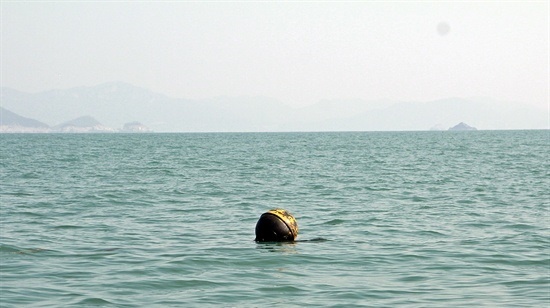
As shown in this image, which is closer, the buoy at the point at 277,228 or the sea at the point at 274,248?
the sea at the point at 274,248

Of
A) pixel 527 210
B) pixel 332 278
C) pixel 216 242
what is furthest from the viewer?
pixel 527 210

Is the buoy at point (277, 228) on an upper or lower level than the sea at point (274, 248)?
upper

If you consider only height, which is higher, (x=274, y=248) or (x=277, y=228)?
(x=277, y=228)

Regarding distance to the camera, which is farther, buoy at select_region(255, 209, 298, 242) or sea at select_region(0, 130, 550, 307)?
buoy at select_region(255, 209, 298, 242)

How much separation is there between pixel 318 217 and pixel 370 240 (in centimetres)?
528

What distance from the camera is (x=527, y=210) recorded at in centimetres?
2506

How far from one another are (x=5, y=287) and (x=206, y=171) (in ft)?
117

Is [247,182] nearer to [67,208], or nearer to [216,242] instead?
[67,208]

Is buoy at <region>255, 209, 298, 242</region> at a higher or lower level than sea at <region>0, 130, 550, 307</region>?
higher

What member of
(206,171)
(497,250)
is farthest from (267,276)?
(206,171)

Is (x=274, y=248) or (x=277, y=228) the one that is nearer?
(x=274, y=248)

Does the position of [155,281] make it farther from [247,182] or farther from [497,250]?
[247,182]

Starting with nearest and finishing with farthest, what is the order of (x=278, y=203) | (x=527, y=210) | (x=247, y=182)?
(x=527, y=210)
(x=278, y=203)
(x=247, y=182)

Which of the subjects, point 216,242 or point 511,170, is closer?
point 216,242
